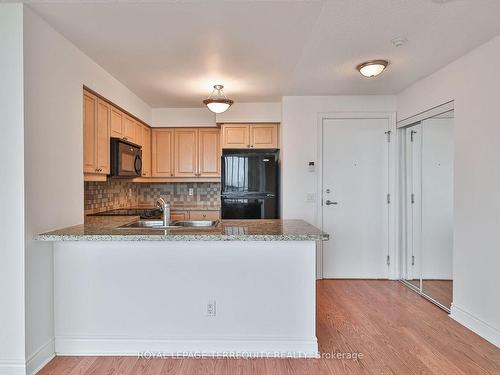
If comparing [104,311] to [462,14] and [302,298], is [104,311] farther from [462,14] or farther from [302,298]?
[462,14]

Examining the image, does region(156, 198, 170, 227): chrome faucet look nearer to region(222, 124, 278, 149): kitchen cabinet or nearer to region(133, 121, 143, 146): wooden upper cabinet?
region(133, 121, 143, 146): wooden upper cabinet

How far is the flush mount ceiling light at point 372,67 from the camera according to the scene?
300 centimetres

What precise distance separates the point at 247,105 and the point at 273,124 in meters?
0.44

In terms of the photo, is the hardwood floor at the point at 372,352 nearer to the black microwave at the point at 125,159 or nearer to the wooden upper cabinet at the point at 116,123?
the black microwave at the point at 125,159

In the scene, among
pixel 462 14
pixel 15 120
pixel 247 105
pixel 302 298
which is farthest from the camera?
pixel 247 105

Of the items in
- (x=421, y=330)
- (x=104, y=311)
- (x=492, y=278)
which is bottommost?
(x=421, y=330)

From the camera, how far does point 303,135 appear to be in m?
4.21

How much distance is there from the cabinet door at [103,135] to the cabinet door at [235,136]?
63.0 inches

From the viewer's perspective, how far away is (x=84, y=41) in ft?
8.52

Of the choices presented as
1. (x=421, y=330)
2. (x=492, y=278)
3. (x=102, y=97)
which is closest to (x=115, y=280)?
(x=102, y=97)

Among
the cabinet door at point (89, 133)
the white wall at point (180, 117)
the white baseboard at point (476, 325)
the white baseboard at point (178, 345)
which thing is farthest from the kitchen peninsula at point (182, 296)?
the white wall at point (180, 117)

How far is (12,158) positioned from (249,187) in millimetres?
2726

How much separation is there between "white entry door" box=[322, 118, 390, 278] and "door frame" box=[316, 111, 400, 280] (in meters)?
0.04

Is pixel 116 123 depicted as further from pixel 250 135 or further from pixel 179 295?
pixel 179 295
